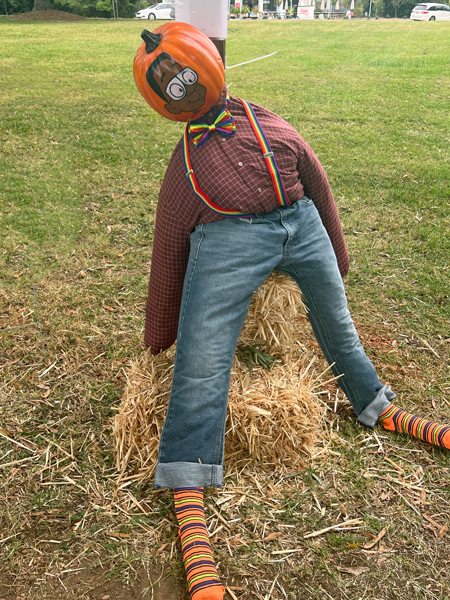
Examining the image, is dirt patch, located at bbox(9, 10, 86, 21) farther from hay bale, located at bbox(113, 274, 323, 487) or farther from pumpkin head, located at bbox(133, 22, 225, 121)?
hay bale, located at bbox(113, 274, 323, 487)

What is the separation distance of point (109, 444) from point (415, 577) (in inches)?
65.4

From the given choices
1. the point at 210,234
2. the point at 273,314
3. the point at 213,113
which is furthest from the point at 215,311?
the point at 213,113

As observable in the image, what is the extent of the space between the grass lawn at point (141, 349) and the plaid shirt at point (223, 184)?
1.06m

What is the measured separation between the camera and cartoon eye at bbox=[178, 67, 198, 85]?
2146 mm

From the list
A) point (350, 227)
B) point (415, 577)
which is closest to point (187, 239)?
point (415, 577)

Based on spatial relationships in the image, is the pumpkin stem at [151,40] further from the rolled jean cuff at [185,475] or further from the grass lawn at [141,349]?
the grass lawn at [141,349]

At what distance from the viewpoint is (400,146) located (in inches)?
292

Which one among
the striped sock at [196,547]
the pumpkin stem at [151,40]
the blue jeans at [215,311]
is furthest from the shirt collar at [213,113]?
the striped sock at [196,547]

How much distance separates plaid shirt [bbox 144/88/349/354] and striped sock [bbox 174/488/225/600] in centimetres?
91

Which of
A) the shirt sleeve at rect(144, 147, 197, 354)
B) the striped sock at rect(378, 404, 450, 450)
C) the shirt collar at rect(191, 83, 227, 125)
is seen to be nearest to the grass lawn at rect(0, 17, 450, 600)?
the striped sock at rect(378, 404, 450, 450)

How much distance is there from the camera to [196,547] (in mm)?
2311

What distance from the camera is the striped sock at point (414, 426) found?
2.86 metres

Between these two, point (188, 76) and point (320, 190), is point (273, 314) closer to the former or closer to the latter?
point (320, 190)

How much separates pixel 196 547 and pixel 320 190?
1.75 meters
